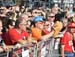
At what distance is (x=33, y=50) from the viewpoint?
4.77m

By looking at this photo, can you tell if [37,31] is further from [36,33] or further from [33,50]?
[33,50]

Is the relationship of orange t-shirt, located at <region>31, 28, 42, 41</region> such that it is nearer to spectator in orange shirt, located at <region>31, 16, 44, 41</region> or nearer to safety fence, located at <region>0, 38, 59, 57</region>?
spectator in orange shirt, located at <region>31, 16, 44, 41</region>

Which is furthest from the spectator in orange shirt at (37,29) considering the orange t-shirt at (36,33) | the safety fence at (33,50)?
the safety fence at (33,50)

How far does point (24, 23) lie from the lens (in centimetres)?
523

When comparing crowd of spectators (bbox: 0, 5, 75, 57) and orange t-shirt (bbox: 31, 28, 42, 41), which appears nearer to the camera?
crowd of spectators (bbox: 0, 5, 75, 57)

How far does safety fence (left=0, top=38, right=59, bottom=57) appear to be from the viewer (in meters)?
4.30

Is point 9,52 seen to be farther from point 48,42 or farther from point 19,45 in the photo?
point 48,42

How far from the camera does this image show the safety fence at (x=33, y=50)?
14.1ft

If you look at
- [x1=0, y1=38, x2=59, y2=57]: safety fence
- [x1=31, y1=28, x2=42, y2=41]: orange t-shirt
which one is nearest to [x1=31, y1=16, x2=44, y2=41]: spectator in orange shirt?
[x1=31, y1=28, x2=42, y2=41]: orange t-shirt

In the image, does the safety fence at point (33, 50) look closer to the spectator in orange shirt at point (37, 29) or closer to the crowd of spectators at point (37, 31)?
the crowd of spectators at point (37, 31)

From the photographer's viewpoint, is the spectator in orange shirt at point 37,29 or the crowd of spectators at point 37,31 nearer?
the crowd of spectators at point 37,31

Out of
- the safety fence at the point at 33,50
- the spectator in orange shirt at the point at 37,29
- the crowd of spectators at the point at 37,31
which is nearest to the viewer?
the safety fence at the point at 33,50

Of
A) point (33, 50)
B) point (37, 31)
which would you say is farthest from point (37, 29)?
point (33, 50)

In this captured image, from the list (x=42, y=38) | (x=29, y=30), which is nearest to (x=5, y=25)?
(x=29, y=30)
